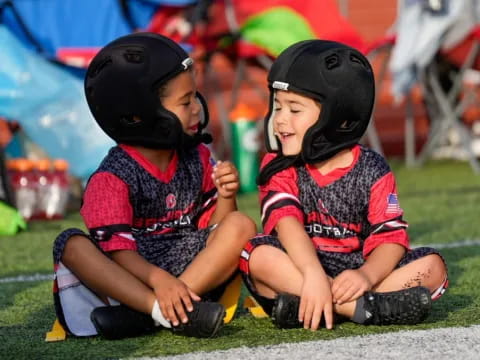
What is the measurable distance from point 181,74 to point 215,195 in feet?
1.37

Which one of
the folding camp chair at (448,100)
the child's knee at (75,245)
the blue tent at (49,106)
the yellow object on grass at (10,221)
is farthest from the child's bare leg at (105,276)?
the folding camp chair at (448,100)

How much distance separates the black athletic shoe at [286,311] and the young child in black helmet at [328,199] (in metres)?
0.03

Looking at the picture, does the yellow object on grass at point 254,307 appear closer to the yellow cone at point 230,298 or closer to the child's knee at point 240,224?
the yellow cone at point 230,298

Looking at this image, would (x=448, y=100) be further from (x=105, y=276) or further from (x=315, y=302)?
(x=105, y=276)

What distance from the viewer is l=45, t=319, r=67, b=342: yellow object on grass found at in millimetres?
3215

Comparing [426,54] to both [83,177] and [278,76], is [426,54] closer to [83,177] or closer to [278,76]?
[83,177]

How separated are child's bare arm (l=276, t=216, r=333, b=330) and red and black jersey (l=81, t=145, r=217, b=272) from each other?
31 cm

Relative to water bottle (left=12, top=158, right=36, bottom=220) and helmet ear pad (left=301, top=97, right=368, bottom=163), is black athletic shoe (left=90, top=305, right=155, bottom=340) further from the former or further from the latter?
water bottle (left=12, top=158, right=36, bottom=220)

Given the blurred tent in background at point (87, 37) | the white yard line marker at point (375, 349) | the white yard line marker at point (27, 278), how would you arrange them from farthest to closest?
the blurred tent in background at point (87, 37) < the white yard line marker at point (27, 278) < the white yard line marker at point (375, 349)

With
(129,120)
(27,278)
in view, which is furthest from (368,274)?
(27,278)

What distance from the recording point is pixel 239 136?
793cm

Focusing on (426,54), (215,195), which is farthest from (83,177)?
(215,195)

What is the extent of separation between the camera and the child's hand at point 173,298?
313cm

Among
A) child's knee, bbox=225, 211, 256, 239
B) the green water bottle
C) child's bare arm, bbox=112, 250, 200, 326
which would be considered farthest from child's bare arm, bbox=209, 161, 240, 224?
the green water bottle
